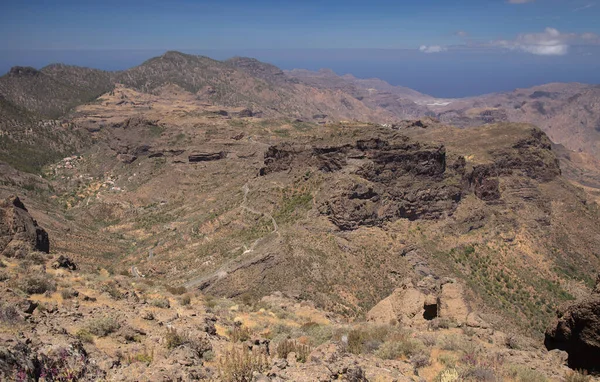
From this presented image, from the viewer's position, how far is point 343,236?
130 feet

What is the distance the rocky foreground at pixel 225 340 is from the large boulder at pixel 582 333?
6cm

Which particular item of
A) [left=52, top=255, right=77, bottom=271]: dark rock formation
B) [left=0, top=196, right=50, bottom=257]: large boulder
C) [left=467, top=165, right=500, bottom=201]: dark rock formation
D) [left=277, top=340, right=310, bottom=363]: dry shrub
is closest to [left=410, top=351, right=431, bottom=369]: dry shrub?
[left=277, top=340, right=310, bottom=363]: dry shrub

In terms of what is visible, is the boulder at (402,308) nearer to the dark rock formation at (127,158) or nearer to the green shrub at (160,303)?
the green shrub at (160,303)

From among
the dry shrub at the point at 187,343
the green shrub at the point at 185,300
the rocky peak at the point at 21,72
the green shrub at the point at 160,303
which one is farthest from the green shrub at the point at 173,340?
the rocky peak at the point at 21,72

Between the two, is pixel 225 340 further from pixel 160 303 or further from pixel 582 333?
pixel 582 333

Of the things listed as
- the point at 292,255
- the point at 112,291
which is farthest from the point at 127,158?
the point at 112,291

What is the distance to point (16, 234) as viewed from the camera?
94.2 ft

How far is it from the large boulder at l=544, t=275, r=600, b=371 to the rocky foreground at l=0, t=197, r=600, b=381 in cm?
6

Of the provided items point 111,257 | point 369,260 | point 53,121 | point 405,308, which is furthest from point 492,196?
point 53,121

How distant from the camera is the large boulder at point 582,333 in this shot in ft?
44.9

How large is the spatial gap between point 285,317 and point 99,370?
13.9m

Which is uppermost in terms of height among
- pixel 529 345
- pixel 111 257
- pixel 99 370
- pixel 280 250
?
pixel 99 370

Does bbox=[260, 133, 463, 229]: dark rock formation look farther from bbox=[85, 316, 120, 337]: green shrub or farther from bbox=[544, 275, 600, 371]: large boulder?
bbox=[85, 316, 120, 337]: green shrub

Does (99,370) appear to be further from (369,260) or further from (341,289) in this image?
(369,260)
